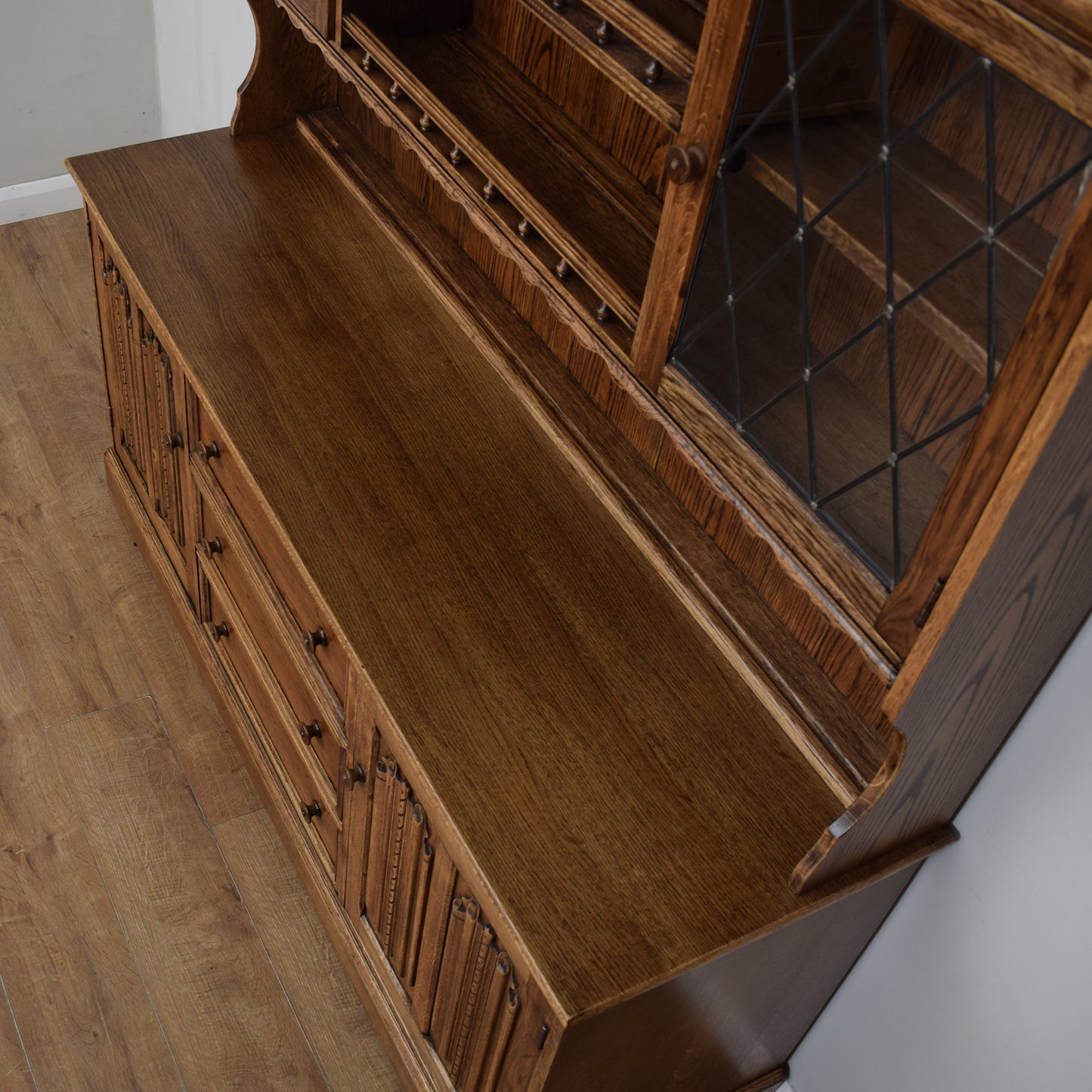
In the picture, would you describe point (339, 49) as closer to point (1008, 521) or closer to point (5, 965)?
point (1008, 521)

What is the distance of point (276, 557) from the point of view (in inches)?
51.7

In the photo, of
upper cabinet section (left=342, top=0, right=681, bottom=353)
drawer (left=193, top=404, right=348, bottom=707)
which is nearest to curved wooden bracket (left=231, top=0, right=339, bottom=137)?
upper cabinet section (left=342, top=0, right=681, bottom=353)

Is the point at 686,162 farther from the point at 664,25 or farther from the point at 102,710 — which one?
the point at 102,710

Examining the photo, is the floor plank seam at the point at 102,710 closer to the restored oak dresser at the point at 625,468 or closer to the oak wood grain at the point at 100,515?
the oak wood grain at the point at 100,515

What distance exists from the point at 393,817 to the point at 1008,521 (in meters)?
0.70

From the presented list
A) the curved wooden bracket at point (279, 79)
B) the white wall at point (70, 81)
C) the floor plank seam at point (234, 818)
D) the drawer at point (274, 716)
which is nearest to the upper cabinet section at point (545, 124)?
the curved wooden bracket at point (279, 79)

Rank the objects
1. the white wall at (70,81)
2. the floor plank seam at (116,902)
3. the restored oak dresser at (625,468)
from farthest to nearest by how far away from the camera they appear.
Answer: the white wall at (70,81) < the floor plank seam at (116,902) < the restored oak dresser at (625,468)

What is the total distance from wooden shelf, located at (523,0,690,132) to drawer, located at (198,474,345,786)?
2.31 ft

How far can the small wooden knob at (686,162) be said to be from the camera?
0.90 m

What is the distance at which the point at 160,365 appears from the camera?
1505 mm

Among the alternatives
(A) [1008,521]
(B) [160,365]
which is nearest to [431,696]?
(A) [1008,521]

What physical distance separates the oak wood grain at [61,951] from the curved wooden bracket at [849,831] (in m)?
0.94

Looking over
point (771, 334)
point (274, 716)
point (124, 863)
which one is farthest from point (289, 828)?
point (771, 334)

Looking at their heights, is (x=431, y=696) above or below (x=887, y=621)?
below
